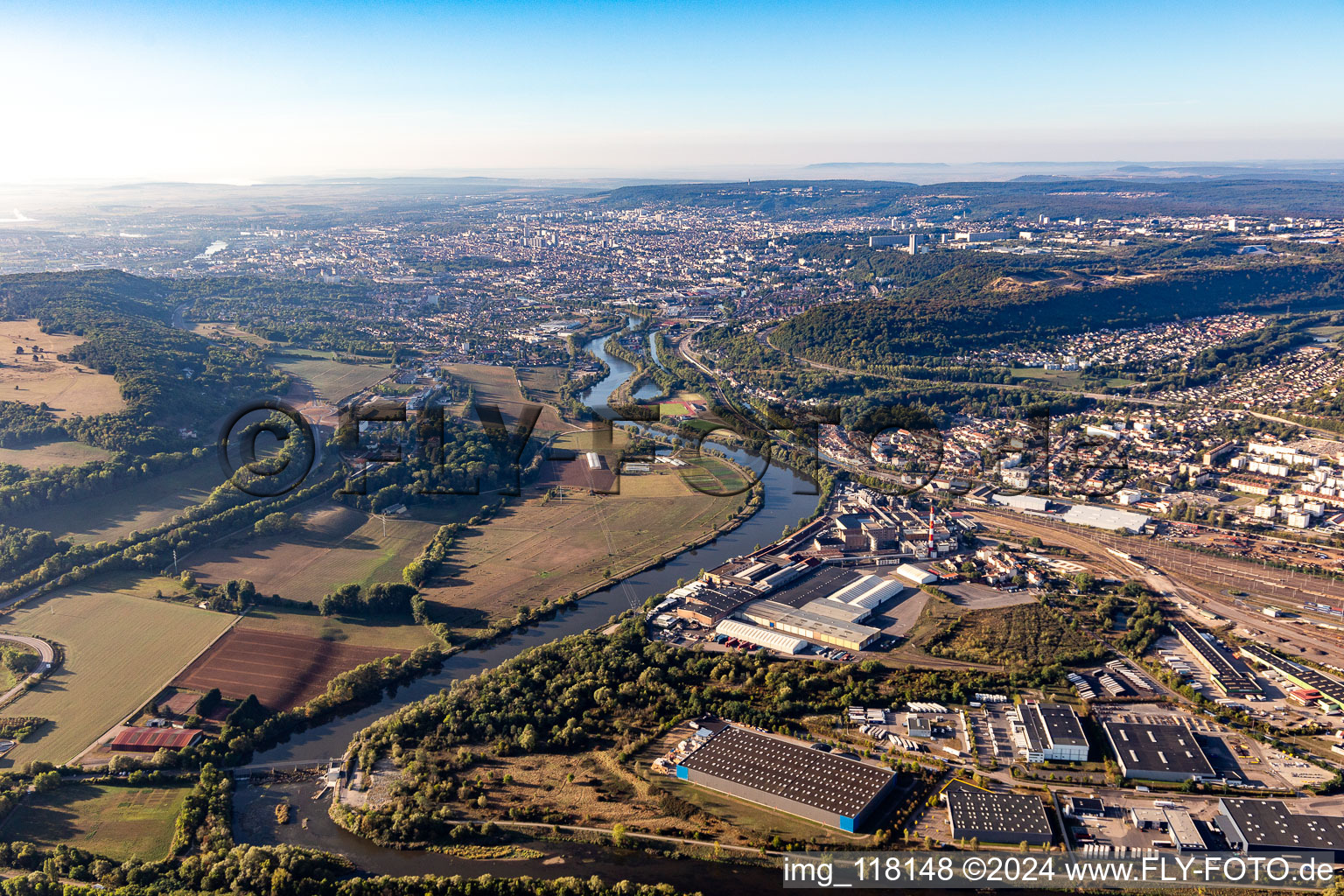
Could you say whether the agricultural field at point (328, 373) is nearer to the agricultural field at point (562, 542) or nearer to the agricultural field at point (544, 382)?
the agricultural field at point (544, 382)

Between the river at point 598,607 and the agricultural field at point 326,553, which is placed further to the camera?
the agricultural field at point 326,553

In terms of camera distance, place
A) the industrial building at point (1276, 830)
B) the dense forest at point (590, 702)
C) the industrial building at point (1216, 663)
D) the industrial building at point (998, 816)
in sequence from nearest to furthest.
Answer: the industrial building at point (1276, 830) < the industrial building at point (998, 816) < the dense forest at point (590, 702) < the industrial building at point (1216, 663)

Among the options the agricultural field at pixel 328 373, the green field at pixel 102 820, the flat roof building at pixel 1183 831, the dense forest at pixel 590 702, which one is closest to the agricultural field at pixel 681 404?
the agricultural field at pixel 328 373

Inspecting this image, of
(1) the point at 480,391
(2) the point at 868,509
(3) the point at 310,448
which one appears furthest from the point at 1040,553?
(1) the point at 480,391

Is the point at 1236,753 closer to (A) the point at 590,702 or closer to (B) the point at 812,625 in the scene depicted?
(B) the point at 812,625

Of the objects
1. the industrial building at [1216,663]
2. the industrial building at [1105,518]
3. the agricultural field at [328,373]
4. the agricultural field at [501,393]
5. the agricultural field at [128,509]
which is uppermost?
the agricultural field at [328,373]

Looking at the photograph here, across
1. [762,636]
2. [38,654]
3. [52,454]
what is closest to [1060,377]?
[762,636]
